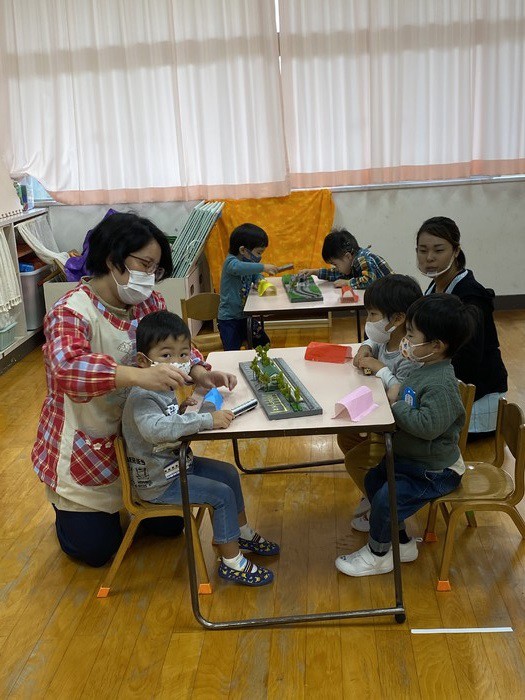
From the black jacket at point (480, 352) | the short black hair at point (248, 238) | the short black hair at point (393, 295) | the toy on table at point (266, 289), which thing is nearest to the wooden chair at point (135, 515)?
the short black hair at point (393, 295)

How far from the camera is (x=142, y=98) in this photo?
596cm

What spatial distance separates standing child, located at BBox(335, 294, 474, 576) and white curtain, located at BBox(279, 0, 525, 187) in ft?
12.1

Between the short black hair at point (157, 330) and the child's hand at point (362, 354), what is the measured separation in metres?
0.67

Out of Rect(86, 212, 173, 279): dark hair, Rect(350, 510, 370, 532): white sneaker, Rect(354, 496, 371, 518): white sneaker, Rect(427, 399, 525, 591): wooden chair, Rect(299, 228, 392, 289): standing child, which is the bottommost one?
Rect(350, 510, 370, 532): white sneaker

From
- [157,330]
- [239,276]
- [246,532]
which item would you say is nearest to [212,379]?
[157,330]

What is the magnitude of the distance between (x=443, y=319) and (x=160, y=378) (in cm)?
85

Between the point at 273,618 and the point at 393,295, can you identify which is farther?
the point at 393,295

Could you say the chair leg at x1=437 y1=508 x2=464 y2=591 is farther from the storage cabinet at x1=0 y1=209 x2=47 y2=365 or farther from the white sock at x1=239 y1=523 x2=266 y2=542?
the storage cabinet at x1=0 y1=209 x2=47 y2=365

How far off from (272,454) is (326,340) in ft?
6.86

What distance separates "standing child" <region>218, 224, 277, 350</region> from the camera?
4.59 metres

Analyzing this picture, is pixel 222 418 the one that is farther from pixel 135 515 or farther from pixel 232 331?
pixel 232 331

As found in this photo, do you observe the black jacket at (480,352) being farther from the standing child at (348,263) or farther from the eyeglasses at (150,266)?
the eyeglasses at (150,266)

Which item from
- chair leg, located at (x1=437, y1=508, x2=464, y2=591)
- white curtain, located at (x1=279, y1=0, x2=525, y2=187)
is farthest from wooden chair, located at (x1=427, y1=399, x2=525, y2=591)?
white curtain, located at (x1=279, y1=0, x2=525, y2=187)

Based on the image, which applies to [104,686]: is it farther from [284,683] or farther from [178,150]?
[178,150]
